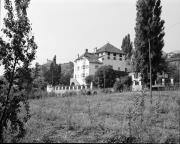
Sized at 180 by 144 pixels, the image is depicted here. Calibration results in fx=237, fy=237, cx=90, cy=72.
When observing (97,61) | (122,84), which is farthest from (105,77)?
(97,61)

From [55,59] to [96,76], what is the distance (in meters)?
29.1

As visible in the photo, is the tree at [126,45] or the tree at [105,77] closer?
the tree at [105,77]

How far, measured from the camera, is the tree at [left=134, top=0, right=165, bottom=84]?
3388 cm

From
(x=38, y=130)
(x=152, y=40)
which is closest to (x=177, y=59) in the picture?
(x=152, y=40)

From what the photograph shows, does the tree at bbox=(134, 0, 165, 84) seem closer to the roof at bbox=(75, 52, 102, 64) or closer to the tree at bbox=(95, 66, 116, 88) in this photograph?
the tree at bbox=(95, 66, 116, 88)

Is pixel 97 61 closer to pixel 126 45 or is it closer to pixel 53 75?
pixel 53 75

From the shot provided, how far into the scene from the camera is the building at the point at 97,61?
64438mm

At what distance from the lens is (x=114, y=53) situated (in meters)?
69.4

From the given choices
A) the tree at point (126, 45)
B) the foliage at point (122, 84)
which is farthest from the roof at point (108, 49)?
the foliage at point (122, 84)

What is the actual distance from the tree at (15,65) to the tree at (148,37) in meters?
27.5

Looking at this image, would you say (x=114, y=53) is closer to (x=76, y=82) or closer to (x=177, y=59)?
(x=76, y=82)

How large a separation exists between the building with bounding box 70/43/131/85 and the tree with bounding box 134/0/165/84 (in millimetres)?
28836

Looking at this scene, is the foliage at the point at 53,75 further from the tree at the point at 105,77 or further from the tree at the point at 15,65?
the tree at the point at 15,65

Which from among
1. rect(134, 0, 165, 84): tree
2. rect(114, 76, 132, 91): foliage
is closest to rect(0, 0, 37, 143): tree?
rect(134, 0, 165, 84): tree
